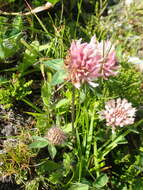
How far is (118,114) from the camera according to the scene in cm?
175

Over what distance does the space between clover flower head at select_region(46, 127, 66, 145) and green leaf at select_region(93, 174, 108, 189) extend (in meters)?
0.25

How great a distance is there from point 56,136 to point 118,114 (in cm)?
32

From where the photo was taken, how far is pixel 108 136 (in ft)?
6.11

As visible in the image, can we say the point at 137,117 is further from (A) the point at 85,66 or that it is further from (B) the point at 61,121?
(A) the point at 85,66

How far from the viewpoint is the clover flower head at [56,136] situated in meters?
1.65

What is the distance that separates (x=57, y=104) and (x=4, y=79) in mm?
327

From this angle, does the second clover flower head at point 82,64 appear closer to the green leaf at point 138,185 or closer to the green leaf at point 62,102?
the green leaf at point 62,102

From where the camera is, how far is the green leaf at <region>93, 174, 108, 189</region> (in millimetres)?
1680

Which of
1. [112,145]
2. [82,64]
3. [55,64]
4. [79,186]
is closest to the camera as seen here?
[82,64]

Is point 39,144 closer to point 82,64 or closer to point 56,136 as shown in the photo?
point 56,136

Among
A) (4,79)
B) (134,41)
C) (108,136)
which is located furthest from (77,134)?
(134,41)

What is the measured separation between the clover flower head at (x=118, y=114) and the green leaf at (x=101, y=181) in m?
0.23

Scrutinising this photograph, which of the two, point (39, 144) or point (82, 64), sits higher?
point (82, 64)

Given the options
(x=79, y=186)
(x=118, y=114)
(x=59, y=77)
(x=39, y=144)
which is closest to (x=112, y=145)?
(x=118, y=114)
